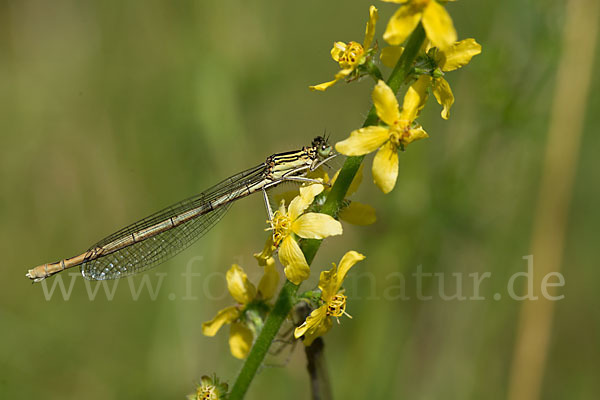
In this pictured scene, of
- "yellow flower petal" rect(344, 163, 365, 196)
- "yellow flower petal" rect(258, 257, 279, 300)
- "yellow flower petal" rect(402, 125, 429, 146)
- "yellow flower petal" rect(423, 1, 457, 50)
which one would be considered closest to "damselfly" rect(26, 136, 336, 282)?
"yellow flower petal" rect(258, 257, 279, 300)

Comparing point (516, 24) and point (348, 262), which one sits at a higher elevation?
point (516, 24)

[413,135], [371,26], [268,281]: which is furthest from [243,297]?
[371,26]

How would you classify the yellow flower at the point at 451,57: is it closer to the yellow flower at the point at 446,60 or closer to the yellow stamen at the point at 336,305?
the yellow flower at the point at 446,60

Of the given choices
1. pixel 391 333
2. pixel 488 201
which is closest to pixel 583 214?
pixel 488 201

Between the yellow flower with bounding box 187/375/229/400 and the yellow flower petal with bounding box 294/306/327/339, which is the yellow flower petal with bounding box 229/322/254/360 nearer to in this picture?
the yellow flower with bounding box 187/375/229/400

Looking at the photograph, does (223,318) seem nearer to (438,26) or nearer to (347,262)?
(347,262)

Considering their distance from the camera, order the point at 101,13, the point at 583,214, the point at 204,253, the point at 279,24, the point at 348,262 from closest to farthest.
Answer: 1. the point at 348,262
2. the point at 204,253
3. the point at 583,214
4. the point at 101,13
5. the point at 279,24

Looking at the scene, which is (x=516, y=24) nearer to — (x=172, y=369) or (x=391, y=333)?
(x=391, y=333)
